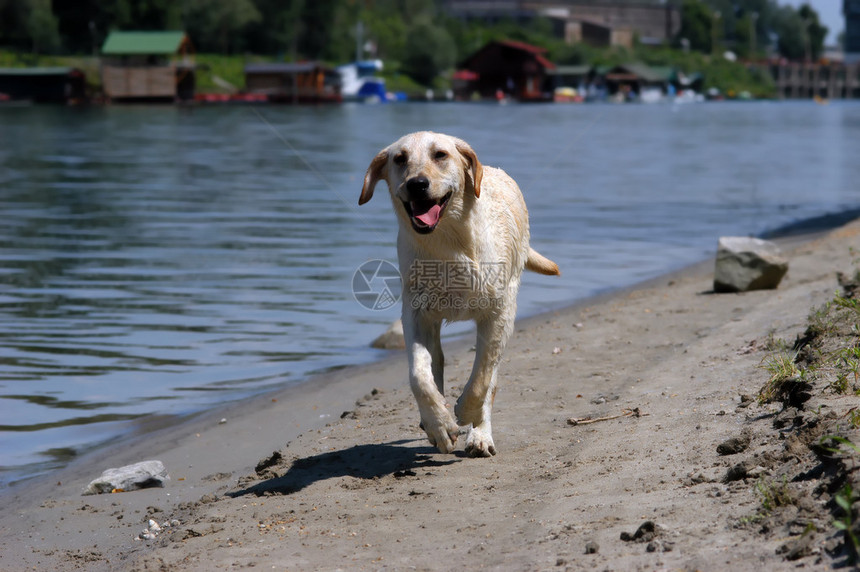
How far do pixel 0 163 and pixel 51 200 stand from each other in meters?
11.7

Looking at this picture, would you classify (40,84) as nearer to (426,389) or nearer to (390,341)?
(390,341)

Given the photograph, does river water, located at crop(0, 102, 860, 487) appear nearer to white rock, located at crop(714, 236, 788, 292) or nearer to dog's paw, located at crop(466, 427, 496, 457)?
white rock, located at crop(714, 236, 788, 292)

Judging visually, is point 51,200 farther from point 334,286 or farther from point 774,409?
point 774,409

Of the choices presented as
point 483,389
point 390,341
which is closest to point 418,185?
point 483,389

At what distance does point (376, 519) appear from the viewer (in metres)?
5.72

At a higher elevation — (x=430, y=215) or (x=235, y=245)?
(x=430, y=215)

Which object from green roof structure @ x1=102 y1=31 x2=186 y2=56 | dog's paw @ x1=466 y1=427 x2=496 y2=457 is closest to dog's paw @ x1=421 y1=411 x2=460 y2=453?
dog's paw @ x1=466 y1=427 x2=496 y2=457

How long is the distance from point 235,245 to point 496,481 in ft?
44.7

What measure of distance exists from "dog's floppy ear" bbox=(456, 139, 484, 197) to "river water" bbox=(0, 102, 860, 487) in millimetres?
3883

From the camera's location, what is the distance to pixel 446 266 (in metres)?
6.68

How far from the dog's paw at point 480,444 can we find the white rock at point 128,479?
210 centimetres

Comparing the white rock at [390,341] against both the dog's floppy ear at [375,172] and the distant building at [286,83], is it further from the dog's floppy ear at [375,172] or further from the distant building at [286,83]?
the distant building at [286,83]

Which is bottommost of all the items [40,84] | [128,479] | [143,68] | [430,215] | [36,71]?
[128,479]

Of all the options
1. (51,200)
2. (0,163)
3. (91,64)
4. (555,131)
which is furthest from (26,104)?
(51,200)
